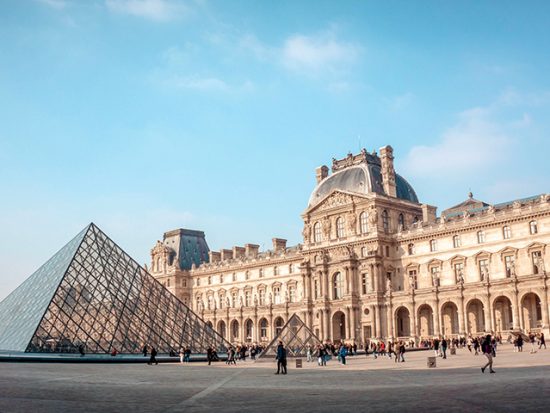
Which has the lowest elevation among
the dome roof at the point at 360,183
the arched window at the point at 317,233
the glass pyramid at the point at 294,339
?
the glass pyramid at the point at 294,339

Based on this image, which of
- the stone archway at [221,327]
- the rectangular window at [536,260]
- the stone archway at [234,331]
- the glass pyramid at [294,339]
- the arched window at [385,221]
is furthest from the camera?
the stone archway at [221,327]

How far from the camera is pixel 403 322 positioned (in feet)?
186

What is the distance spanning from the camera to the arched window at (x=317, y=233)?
2464 inches

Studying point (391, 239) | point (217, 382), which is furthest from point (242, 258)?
point (217, 382)

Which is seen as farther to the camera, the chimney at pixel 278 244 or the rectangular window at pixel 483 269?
the chimney at pixel 278 244

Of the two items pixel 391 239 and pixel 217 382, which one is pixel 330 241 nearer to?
pixel 391 239

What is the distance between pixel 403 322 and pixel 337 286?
6744 mm

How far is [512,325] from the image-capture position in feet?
158

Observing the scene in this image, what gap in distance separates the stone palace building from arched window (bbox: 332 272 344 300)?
89 millimetres

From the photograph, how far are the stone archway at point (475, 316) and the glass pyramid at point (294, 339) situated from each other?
54.7 ft

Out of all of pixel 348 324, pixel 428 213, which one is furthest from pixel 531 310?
pixel 348 324

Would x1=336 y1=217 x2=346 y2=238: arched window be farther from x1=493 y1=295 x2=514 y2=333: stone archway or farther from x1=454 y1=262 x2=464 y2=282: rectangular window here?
x1=493 y1=295 x2=514 y2=333: stone archway

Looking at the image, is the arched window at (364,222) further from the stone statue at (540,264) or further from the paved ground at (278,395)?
the paved ground at (278,395)

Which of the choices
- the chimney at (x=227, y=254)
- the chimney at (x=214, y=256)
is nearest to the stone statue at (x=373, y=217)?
the chimney at (x=227, y=254)
